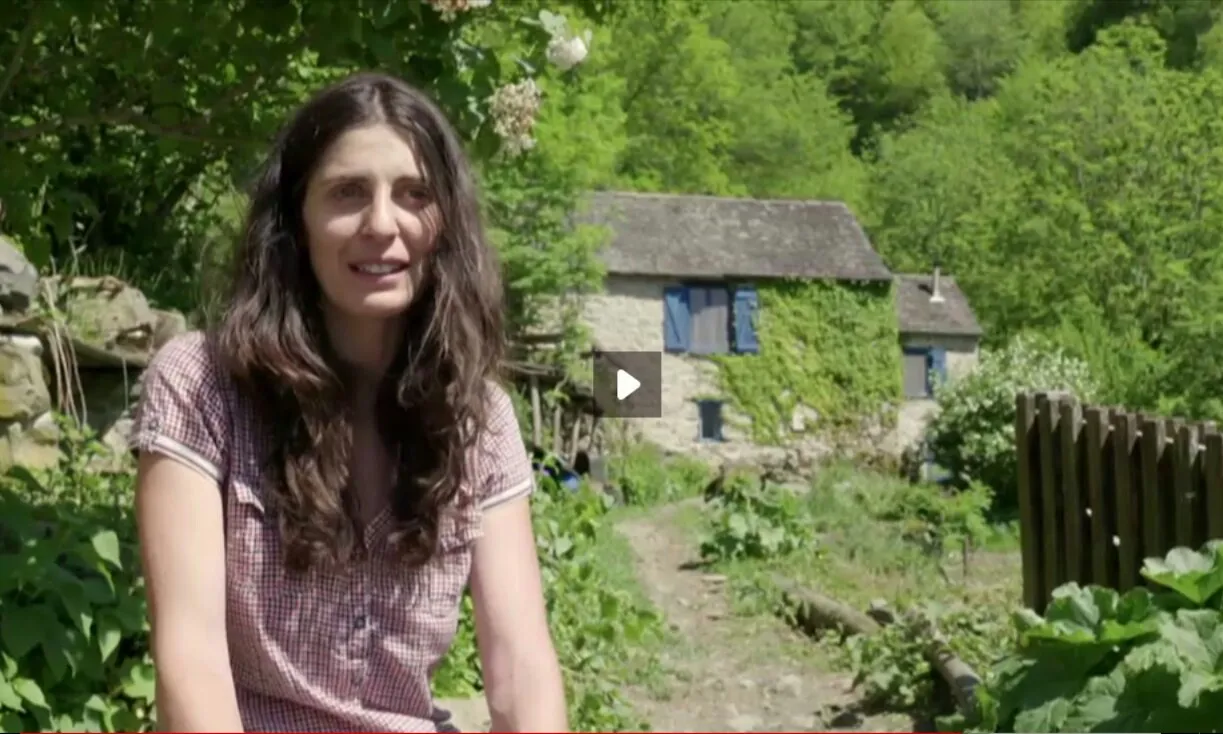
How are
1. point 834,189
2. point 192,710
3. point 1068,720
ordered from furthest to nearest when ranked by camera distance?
point 834,189, point 1068,720, point 192,710

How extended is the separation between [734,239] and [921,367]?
14.6 feet

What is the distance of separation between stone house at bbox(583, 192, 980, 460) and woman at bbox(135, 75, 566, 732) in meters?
27.7

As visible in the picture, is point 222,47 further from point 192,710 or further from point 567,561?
point 567,561

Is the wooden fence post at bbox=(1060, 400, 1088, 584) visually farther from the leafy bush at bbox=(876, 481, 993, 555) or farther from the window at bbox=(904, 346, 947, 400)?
the window at bbox=(904, 346, 947, 400)

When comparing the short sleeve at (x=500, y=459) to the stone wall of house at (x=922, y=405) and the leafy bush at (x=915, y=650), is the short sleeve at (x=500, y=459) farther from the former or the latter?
the stone wall of house at (x=922, y=405)

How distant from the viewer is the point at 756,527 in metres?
14.1

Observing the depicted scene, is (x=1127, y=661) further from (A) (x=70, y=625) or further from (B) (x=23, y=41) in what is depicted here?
(B) (x=23, y=41)

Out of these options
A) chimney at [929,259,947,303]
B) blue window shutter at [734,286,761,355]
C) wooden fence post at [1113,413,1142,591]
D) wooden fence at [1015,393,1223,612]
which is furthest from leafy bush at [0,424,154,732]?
chimney at [929,259,947,303]

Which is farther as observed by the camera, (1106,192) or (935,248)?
(935,248)

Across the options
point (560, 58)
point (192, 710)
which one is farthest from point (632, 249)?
point (192, 710)

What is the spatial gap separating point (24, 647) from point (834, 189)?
42.0m

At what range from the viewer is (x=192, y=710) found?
5.49 feet

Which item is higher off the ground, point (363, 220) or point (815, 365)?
point (815, 365)

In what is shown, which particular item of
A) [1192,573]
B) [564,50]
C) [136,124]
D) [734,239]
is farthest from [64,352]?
[734,239]
